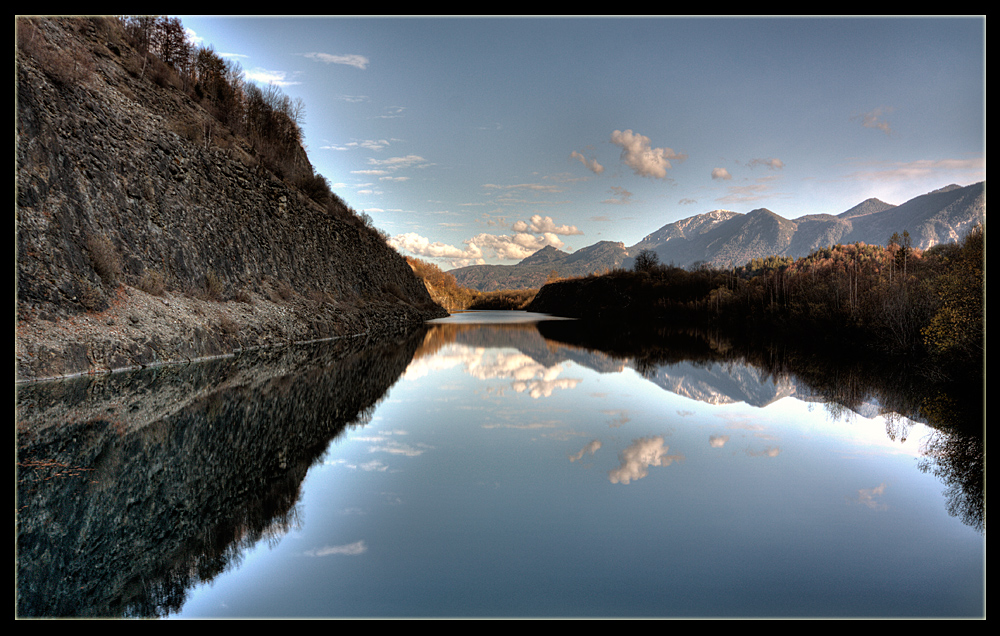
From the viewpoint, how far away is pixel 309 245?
29422mm

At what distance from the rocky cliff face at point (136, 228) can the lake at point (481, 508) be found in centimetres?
289

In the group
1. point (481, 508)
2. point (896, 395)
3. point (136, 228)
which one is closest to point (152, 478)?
point (481, 508)

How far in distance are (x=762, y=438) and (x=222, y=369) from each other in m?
12.3

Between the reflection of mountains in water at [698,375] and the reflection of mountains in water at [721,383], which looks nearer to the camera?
the reflection of mountains in water at [721,383]

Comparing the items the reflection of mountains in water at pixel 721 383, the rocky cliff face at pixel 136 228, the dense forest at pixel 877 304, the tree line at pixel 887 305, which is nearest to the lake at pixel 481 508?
the reflection of mountains in water at pixel 721 383

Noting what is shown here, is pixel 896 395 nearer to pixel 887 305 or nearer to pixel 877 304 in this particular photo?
pixel 887 305

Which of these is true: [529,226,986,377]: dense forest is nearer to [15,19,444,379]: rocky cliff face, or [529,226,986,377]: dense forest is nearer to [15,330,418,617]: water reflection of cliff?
[15,330,418,617]: water reflection of cliff

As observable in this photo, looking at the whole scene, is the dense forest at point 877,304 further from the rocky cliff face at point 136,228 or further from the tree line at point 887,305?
the rocky cliff face at point 136,228

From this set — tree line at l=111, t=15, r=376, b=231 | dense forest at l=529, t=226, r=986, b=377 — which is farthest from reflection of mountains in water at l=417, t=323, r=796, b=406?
tree line at l=111, t=15, r=376, b=231

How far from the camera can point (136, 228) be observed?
1675 centimetres

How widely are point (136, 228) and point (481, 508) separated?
16.9 meters

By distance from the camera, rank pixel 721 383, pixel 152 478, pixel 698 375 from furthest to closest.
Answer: pixel 698 375 → pixel 721 383 → pixel 152 478

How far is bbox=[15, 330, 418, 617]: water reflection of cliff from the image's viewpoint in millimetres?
3674

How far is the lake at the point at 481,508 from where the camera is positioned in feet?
11.8
